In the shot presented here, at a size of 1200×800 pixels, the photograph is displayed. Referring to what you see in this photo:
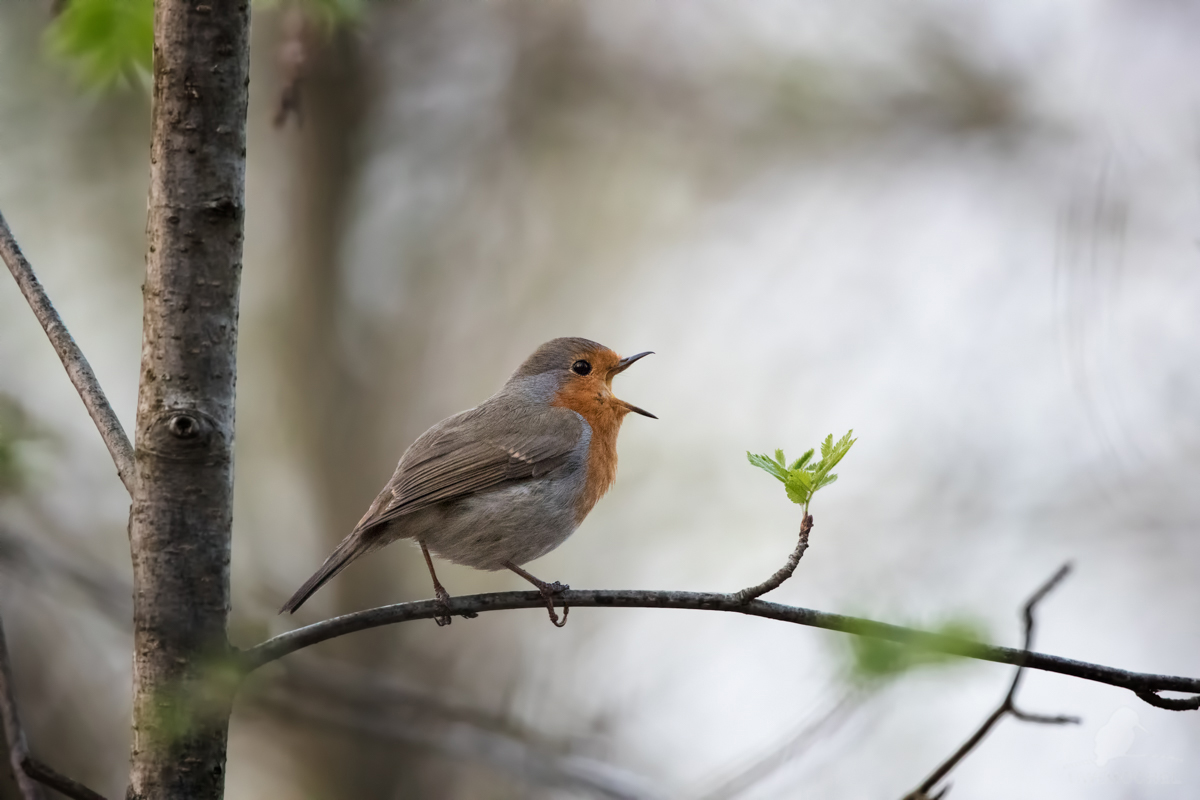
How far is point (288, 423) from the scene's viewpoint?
25.2ft

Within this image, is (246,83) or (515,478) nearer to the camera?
(246,83)

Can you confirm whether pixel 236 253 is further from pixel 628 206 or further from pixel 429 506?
pixel 628 206

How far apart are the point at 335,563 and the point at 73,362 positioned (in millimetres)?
1313

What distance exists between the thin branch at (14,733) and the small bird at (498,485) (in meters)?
1.31

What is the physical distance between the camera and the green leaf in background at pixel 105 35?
108 inches

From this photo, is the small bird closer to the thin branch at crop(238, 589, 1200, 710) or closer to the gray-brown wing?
the gray-brown wing

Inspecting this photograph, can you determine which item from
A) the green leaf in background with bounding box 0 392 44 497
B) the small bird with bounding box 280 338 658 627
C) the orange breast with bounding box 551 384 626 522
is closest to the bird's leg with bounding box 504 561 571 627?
the small bird with bounding box 280 338 658 627

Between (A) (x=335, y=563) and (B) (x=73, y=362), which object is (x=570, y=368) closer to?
(A) (x=335, y=563)

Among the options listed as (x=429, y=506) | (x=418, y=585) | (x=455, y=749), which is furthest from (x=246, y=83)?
(x=418, y=585)

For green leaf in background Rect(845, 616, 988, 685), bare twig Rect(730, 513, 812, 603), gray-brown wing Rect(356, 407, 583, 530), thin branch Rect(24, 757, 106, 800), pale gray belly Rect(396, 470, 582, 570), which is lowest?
thin branch Rect(24, 757, 106, 800)

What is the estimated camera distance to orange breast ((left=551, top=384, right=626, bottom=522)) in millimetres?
4055

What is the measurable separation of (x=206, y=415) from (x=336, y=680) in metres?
1.87

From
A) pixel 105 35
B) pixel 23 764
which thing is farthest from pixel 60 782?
pixel 105 35

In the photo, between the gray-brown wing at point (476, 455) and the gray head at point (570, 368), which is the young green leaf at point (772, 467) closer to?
the gray-brown wing at point (476, 455)
